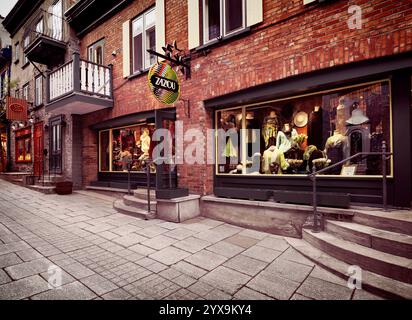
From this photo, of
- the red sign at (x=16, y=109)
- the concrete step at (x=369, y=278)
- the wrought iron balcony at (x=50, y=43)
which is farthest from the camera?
the red sign at (x=16, y=109)

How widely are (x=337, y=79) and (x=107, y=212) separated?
6024 mm

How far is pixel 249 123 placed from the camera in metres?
5.25

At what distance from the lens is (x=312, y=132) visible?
4500 millimetres

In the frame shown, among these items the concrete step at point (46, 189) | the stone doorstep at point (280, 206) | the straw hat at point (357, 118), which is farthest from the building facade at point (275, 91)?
the concrete step at point (46, 189)

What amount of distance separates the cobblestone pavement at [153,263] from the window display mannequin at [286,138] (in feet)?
6.28

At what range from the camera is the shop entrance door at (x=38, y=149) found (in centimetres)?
1087

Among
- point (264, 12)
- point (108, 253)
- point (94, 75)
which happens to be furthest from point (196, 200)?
point (94, 75)

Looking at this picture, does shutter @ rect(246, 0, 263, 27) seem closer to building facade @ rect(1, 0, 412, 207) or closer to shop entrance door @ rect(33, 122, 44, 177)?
building facade @ rect(1, 0, 412, 207)

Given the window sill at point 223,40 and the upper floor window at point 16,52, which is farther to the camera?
the upper floor window at point 16,52

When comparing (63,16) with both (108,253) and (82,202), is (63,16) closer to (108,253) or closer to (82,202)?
(82,202)

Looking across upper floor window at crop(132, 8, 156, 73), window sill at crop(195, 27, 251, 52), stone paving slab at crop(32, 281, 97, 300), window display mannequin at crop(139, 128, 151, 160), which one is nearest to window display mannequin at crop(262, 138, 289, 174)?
window sill at crop(195, 27, 251, 52)

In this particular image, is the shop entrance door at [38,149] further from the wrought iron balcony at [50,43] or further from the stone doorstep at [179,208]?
the stone doorstep at [179,208]

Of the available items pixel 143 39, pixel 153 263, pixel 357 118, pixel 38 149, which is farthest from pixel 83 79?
pixel 357 118

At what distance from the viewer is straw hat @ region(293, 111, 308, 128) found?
4.56m
